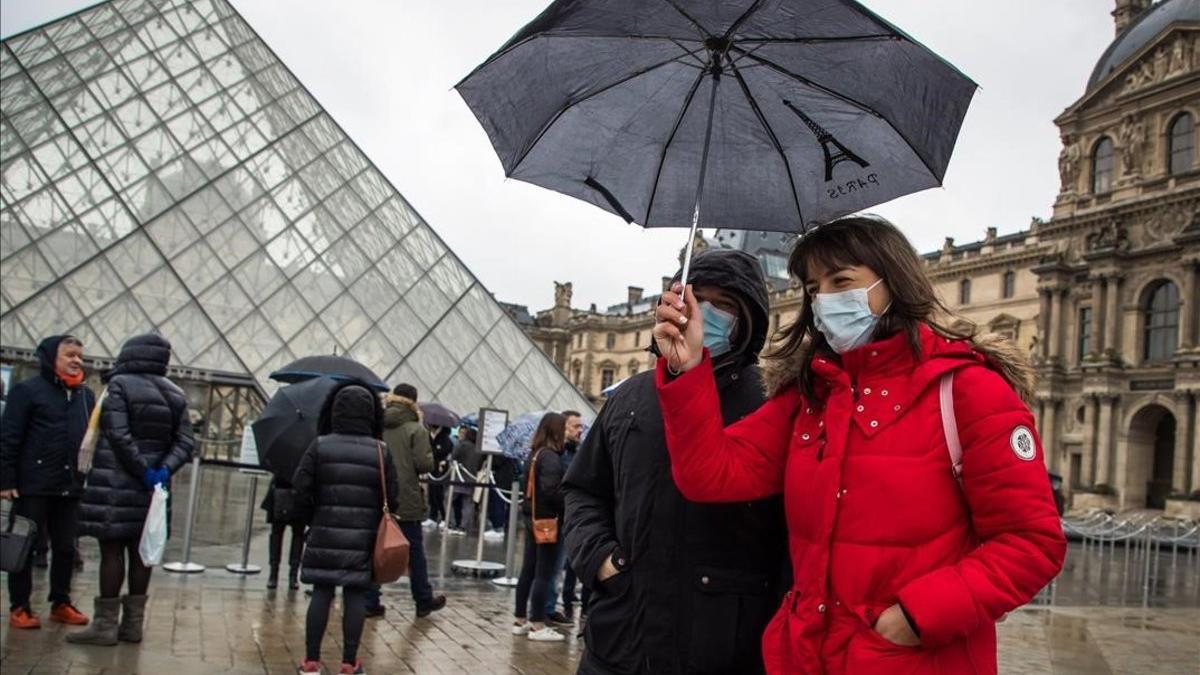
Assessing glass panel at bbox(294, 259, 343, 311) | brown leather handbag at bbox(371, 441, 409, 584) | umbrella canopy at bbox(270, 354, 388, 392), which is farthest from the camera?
glass panel at bbox(294, 259, 343, 311)

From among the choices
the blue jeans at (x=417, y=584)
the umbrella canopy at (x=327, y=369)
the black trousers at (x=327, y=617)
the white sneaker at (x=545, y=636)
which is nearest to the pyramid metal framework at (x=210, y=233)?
the umbrella canopy at (x=327, y=369)

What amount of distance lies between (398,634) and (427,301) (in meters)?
14.5

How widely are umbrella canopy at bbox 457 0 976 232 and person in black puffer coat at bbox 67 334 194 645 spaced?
342 centimetres

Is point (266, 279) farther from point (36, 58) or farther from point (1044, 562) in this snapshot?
point (1044, 562)

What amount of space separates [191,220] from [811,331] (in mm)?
19885

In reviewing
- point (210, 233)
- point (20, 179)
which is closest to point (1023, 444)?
point (210, 233)

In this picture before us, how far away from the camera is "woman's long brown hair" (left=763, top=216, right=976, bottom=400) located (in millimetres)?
2158

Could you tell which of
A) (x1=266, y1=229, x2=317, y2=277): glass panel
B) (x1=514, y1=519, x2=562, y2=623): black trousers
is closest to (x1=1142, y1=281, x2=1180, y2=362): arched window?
(x1=266, y1=229, x2=317, y2=277): glass panel

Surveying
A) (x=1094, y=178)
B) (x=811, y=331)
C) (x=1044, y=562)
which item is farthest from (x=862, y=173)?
(x=1094, y=178)

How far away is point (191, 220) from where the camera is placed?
2028cm

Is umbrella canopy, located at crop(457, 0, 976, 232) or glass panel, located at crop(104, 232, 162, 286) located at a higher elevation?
glass panel, located at crop(104, 232, 162, 286)

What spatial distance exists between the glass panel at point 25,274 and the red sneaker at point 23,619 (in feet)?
47.7

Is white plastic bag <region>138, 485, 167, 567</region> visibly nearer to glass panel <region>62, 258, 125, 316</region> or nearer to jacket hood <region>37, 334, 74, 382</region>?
jacket hood <region>37, 334, 74, 382</region>

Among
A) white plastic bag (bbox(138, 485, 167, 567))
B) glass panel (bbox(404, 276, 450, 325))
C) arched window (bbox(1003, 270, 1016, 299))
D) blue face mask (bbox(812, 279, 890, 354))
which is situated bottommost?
white plastic bag (bbox(138, 485, 167, 567))
